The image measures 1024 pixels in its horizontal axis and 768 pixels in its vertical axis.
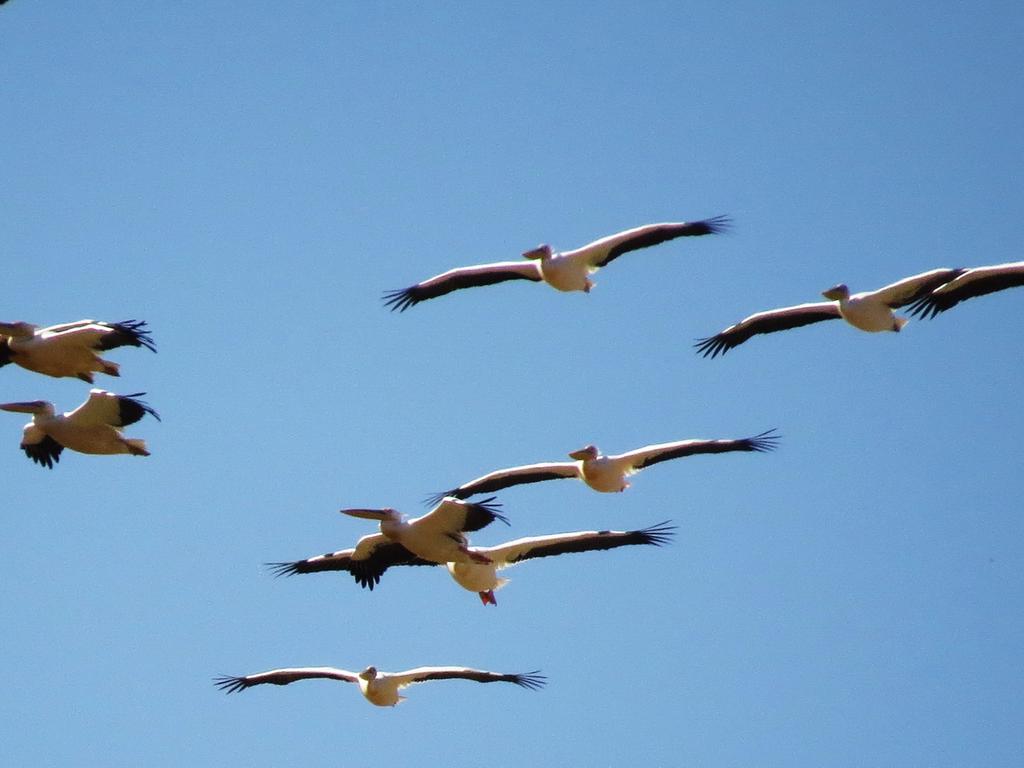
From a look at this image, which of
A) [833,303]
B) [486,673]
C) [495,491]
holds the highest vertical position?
[833,303]

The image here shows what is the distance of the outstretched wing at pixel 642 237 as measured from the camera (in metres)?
18.5

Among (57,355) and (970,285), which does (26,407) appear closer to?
(57,355)

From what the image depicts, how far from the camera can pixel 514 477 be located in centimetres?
1912

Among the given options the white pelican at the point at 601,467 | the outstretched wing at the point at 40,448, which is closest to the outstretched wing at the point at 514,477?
the white pelican at the point at 601,467

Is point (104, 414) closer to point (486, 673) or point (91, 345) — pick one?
point (91, 345)

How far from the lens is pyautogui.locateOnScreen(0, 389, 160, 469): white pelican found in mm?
16625

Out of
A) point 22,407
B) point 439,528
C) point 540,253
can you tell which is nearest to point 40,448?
point 22,407

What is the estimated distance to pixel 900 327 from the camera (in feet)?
59.9

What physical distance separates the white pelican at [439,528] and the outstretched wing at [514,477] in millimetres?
1743

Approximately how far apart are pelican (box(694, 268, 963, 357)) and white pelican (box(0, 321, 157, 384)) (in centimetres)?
615

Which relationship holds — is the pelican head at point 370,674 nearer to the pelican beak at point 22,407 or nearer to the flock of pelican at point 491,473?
the flock of pelican at point 491,473

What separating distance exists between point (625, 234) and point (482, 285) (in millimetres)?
1765

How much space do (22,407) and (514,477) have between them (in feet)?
15.5

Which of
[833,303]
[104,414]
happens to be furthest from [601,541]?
[104,414]
